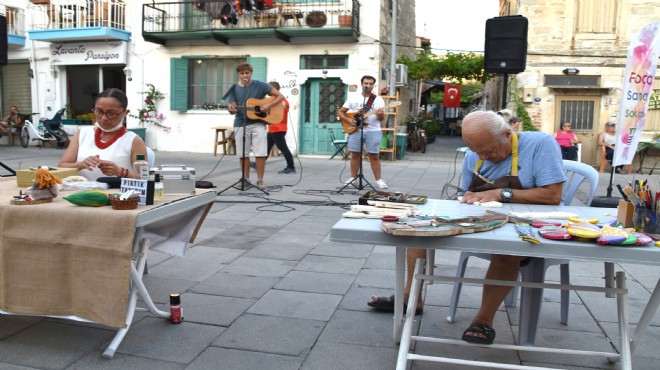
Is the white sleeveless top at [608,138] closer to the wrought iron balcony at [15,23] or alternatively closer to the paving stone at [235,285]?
the paving stone at [235,285]

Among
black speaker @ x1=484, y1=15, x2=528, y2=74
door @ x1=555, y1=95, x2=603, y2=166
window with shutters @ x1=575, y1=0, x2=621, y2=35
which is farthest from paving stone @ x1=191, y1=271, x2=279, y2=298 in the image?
window with shutters @ x1=575, y1=0, x2=621, y2=35

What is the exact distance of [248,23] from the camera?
14227mm

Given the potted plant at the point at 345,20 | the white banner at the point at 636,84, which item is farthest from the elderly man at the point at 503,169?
the potted plant at the point at 345,20

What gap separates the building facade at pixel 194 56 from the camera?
534 inches

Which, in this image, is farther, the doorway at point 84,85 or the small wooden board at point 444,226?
the doorway at point 84,85

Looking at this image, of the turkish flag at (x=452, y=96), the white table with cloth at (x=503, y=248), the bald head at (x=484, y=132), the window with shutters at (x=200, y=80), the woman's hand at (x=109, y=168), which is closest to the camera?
the white table with cloth at (x=503, y=248)

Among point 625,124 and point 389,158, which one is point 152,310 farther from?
point 389,158

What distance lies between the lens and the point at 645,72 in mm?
6660

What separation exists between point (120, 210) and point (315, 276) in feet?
5.33

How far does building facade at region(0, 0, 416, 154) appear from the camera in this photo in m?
13.6

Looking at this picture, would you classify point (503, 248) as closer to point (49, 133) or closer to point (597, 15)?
point (597, 15)

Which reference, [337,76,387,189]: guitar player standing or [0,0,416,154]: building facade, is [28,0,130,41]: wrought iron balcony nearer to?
[0,0,416,154]: building facade

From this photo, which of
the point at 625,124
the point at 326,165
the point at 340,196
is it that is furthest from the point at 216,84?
the point at 625,124

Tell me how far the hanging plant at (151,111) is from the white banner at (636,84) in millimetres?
11402
